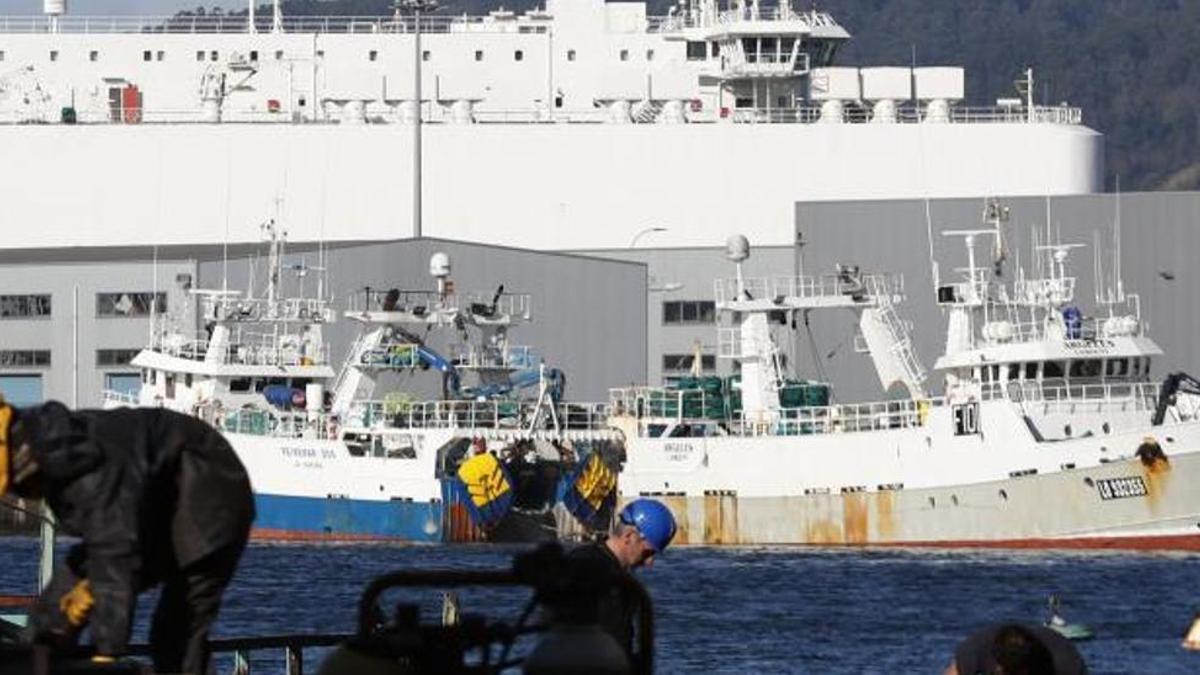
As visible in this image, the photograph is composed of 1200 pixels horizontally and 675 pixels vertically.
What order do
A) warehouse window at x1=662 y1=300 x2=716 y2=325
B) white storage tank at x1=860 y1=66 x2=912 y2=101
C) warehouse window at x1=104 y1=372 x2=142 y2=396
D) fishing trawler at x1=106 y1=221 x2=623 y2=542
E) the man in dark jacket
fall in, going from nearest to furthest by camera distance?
the man in dark jacket → fishing trawler at x1=106 y1=221 x2=623 y2=542 → warehouse window at x1=104 y1=372 x2=142 y2=396 → warehouse window at x1=662 y1=300 x2=716 y2=325 → white storage tank at x1=860 y1=66 x2=912 y2=101

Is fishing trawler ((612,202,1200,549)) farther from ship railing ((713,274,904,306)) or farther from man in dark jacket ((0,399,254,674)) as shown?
man in dark jacket ((0,399,254,674))

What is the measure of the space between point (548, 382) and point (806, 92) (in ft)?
76.4

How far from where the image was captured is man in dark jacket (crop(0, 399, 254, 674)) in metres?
8.58

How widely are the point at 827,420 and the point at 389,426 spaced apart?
708cm

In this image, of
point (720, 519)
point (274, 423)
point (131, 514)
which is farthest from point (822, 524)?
point (131, 514)

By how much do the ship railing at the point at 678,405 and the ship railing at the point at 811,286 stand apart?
1.87 m

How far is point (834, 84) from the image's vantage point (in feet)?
245

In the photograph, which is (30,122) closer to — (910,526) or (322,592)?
(910,526)

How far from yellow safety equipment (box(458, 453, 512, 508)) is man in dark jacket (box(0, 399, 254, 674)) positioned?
40.3 meters

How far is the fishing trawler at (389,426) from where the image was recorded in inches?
1994

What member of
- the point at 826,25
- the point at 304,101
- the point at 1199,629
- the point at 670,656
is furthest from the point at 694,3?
the point at 1199,629

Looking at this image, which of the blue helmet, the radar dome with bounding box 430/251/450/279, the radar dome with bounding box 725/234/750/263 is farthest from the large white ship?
the blue helmet

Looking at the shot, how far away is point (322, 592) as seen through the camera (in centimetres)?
3856

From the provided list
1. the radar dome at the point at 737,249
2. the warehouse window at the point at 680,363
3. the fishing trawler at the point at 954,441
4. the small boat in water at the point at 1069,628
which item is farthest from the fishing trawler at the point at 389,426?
the small boat in water at the point at 1069,628
